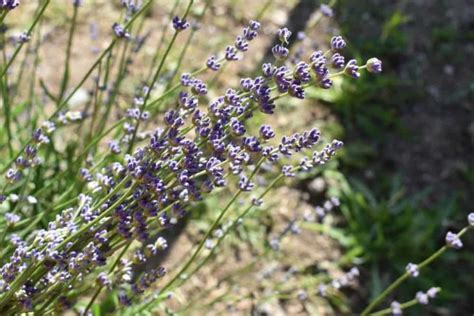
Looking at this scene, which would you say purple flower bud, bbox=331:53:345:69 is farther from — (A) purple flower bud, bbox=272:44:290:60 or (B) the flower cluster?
(A) purple flower bud, bbox=272:44:290:60

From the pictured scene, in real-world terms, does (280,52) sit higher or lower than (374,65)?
higher

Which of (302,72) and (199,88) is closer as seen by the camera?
(302,72)

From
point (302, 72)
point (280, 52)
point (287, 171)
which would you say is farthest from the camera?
point (287, 171)

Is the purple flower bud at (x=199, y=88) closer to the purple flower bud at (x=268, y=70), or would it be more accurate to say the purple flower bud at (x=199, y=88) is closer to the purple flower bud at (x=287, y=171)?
the purple flower bud at (x=268, y=70)

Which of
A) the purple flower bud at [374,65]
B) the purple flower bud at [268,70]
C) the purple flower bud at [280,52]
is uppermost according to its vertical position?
the purple flower bud at [280,52]

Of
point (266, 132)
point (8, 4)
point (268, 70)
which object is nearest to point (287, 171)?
point (266, 132)

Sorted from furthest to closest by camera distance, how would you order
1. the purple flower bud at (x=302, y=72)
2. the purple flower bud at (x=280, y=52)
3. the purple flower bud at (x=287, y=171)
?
the purple flower bud at (x=287, y=171), the purple flower bud at (x=280, y=52), the purple flower bud at (x=302, y=72)

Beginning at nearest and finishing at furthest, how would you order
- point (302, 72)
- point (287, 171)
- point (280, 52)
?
point (302, 72)
point (280, 52)
point (287, 171)

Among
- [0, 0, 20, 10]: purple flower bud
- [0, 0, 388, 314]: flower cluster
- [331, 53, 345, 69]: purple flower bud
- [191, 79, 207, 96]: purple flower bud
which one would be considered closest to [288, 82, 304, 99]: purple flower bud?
[0, 0, 388, 314]: flower cluster

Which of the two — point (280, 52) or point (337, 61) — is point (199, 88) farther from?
point (337, 61)

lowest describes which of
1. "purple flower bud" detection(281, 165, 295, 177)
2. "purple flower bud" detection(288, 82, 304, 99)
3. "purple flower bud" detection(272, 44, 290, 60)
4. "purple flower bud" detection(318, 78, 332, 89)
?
"purple flower bud" detection(281, 165, 295, 177)

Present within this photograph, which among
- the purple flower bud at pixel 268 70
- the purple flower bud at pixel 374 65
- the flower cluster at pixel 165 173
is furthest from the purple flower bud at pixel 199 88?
the purple flower bud at pixel 374 65
